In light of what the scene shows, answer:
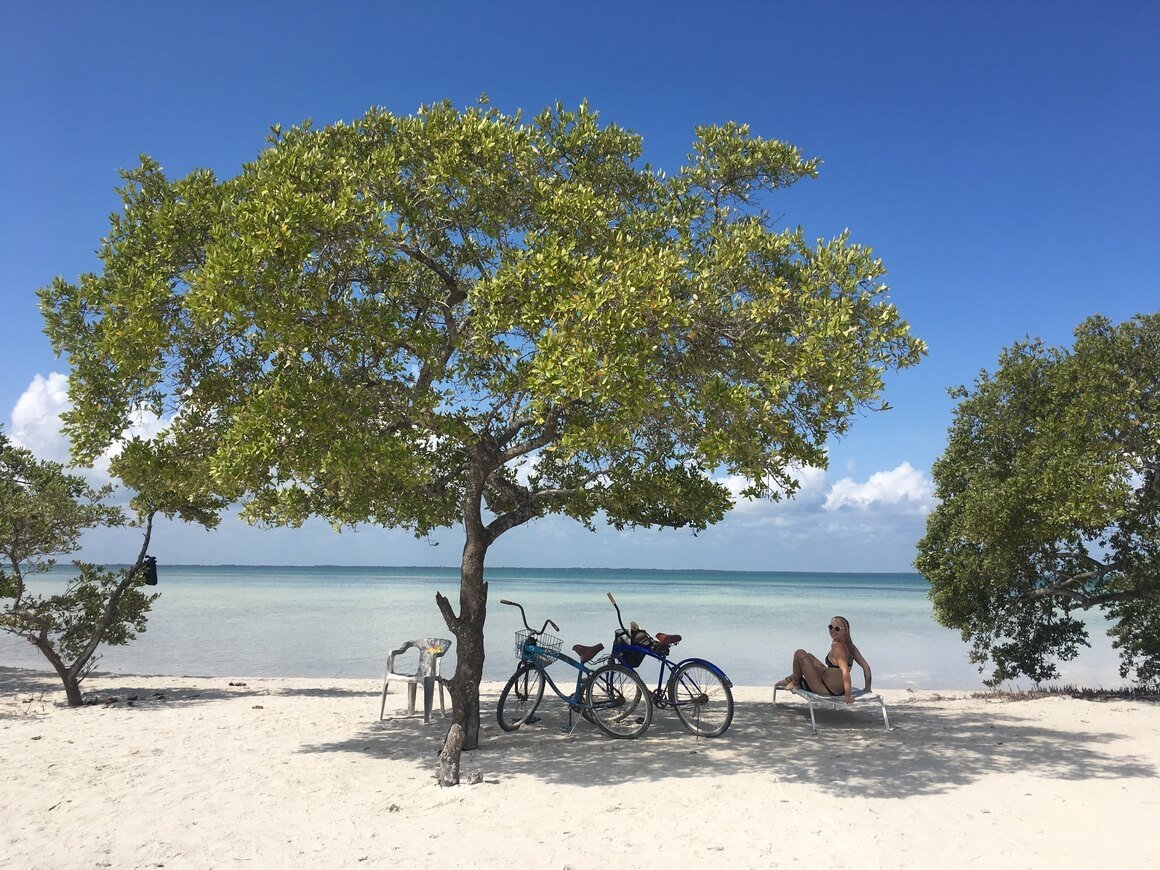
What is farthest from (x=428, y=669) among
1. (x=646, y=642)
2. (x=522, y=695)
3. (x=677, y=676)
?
(x=677, y=676)

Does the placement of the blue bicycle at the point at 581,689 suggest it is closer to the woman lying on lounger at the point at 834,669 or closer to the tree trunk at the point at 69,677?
the woman lying on lounger at the point at 834,669

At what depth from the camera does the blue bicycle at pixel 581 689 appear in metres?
9.66

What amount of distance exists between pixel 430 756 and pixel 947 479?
10601 millimetres

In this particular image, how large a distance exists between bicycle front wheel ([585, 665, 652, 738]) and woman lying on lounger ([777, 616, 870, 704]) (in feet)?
6.66

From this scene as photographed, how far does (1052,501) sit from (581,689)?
7.81 m

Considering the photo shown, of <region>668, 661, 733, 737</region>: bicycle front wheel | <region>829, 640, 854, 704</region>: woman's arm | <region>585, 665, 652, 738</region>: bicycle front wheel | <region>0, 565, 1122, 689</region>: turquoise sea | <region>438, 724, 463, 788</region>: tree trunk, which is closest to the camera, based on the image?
<region>438, 724, 463, 788</region>: tree trunk

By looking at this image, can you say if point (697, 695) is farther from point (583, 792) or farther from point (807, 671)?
point (583, 792)

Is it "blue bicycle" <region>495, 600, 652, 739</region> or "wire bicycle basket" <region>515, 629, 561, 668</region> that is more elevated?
"wire bicycle basket" <region>515, 629, 561, 668</region>

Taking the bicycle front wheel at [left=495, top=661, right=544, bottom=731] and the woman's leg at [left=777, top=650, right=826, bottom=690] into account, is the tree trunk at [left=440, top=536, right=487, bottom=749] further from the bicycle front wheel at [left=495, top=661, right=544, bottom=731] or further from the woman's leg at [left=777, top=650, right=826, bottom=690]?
the woman's leg at [left=777, top=650, right=826, bottom=690]

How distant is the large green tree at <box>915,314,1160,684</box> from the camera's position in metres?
12.0

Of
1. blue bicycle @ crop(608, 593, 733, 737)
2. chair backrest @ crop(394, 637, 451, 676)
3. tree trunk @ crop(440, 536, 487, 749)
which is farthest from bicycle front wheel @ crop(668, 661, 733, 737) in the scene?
chair backrest @ crop(394, 637, 451, 676)

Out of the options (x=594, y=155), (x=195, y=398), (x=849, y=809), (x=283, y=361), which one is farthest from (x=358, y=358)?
(x=849, y=809)

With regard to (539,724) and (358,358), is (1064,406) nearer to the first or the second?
(539,724)

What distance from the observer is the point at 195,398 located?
8.95 meters
